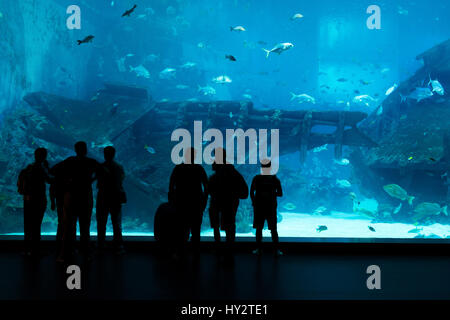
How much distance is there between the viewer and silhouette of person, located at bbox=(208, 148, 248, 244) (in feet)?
→ 12.7

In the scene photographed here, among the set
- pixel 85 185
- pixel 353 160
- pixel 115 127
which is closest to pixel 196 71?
pixel 353 160

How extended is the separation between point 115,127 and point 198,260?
8.82m

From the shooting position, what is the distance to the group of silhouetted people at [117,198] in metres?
3.73

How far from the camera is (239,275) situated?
126 inches

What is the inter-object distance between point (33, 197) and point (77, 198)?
72 centimetres

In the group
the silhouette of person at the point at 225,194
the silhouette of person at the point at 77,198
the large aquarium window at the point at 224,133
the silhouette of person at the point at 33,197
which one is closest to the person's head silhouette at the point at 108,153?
the silhouette of person at the point at 77,198

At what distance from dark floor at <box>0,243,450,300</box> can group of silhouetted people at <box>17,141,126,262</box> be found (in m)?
0.26

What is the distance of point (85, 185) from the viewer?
12.4 ft

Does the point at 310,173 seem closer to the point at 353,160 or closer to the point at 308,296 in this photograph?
the point at 353,160

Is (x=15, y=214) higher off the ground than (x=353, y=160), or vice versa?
(x=353, y=160)

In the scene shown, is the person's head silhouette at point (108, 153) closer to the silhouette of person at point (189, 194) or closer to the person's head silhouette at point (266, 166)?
the silhouette of person at point (189, 194)

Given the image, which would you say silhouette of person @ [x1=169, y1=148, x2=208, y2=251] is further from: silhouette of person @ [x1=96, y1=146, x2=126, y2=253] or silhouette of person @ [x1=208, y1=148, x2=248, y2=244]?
silhouette of person @ [x1=96, y1=146, x2=126, y2=253]

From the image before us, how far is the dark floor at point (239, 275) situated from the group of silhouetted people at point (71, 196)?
26 centimetres

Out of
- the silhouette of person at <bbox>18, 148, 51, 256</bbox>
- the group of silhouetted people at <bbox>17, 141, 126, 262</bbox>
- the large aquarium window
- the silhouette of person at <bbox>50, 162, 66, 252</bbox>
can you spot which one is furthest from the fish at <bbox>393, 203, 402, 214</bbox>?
the silhouette of person at <bbox>18, 148, 51, 256</bbox>
